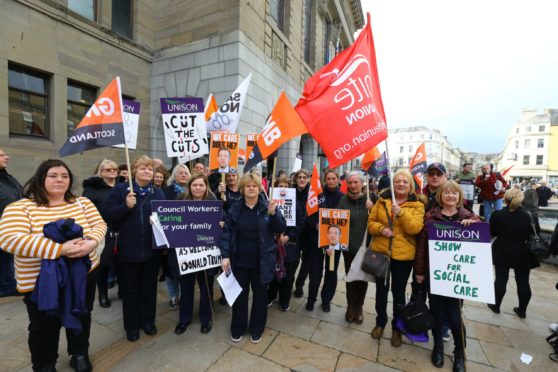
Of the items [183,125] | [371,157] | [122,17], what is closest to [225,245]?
[183,125]

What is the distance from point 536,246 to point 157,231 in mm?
5145

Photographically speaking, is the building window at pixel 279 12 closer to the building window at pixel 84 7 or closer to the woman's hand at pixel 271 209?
the building window at pixel 84 7

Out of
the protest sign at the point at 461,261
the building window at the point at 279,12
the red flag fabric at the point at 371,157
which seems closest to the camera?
the protest sign at the point at 461,261

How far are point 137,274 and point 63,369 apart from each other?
1.07m

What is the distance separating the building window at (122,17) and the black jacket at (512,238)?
13075 mm

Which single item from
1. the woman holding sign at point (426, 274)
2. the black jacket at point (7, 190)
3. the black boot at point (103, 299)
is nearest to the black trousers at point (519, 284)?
the woman holding sign at point (426, 274)

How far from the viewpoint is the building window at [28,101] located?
7508mm

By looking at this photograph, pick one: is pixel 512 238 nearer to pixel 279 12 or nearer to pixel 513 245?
pixel 513 245

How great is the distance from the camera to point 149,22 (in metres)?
10.9

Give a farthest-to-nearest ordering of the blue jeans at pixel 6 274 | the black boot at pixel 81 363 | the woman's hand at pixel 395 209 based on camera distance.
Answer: the blue jeans at pixel 6 274, the woman's hand at pixel 395 209, the black boot at pixel 81 363

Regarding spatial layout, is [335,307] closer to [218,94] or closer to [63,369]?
[63,369]

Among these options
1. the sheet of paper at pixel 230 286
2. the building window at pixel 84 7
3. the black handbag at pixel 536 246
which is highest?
the building window at pixel 84 7

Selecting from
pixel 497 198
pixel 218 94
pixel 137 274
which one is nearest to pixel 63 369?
pixel 137 274

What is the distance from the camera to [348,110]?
294 cm
